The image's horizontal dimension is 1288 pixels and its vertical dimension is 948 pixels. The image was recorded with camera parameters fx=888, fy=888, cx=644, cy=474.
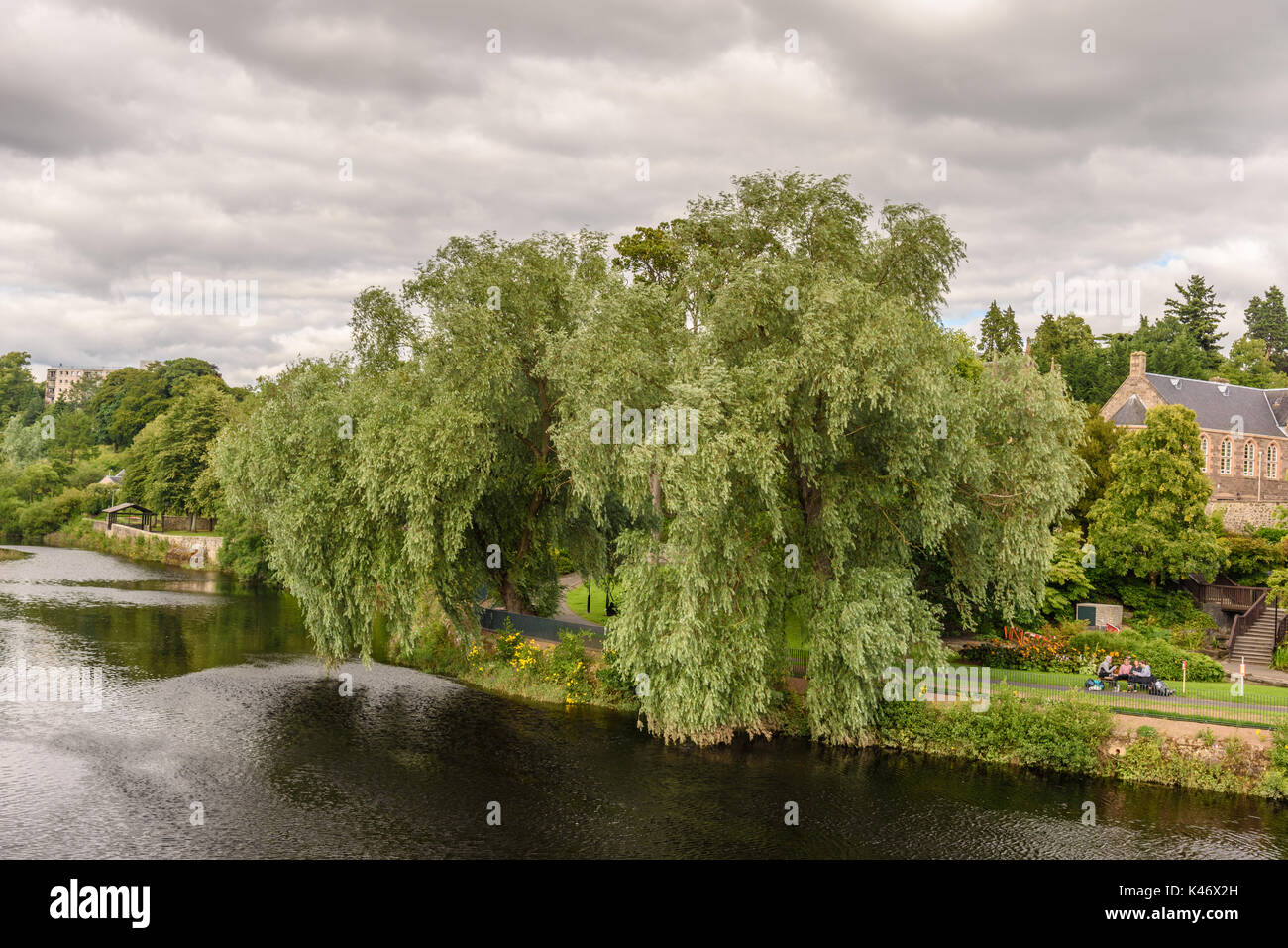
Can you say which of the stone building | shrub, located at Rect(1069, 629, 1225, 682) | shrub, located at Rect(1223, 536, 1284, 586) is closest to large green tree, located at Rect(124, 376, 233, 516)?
shrub, located at Rect(1069, 629, 1225, 682)

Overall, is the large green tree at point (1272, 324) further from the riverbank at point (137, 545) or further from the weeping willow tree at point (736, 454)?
the riverbank at point (137, 545)

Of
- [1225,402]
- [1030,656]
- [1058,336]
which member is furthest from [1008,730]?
[1058,336]

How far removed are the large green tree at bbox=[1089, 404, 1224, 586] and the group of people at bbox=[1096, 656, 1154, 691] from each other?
1322cm

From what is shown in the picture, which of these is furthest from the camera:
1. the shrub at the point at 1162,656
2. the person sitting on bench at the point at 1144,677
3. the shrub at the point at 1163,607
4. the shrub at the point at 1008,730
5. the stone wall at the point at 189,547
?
the stone wall at the point at 189,547

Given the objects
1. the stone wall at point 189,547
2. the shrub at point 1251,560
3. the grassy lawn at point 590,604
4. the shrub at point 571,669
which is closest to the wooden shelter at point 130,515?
the stone wall at point 189,547

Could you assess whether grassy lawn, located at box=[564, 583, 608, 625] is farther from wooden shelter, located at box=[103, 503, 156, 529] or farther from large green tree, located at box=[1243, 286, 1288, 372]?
large green tree, located at box=[1243, 286, 1288, 372]

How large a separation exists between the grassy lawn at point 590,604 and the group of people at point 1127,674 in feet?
62.8

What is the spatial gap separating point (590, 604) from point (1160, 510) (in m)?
25.6

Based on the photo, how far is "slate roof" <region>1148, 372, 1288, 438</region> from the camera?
57.1m

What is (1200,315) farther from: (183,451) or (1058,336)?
(183,451)

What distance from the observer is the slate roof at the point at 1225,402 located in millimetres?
57125

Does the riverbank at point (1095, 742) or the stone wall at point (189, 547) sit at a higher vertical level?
the stone wall at point (189, 547)

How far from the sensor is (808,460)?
22.7 metres
